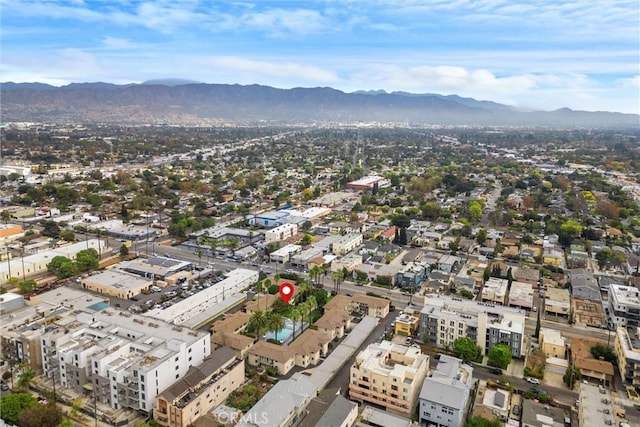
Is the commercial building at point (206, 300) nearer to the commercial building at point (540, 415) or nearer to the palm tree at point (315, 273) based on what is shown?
the palm tree at point (315, 273)

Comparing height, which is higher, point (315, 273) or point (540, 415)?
point (315, 273)

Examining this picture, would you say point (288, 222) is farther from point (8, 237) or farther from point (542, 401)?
point (542, 401)

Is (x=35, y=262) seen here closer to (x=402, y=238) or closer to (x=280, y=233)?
(x=280, y=233)

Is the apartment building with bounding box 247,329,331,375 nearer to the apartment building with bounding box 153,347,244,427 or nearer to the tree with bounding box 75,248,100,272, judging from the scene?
the apartment building with bounding box 153,347,244,427

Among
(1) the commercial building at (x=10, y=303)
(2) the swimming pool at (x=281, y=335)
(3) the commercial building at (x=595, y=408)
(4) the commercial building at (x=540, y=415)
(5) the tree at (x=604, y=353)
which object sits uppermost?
(1) the commercial building at (x=10, y=303)

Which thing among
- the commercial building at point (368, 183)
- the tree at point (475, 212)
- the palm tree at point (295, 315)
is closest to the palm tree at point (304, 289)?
the palm tree at point (295, 315)

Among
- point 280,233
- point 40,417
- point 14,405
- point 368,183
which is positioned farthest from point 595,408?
point 368,183

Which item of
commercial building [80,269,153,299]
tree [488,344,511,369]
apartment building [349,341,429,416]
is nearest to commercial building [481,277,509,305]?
tree [488,344,511,369]
